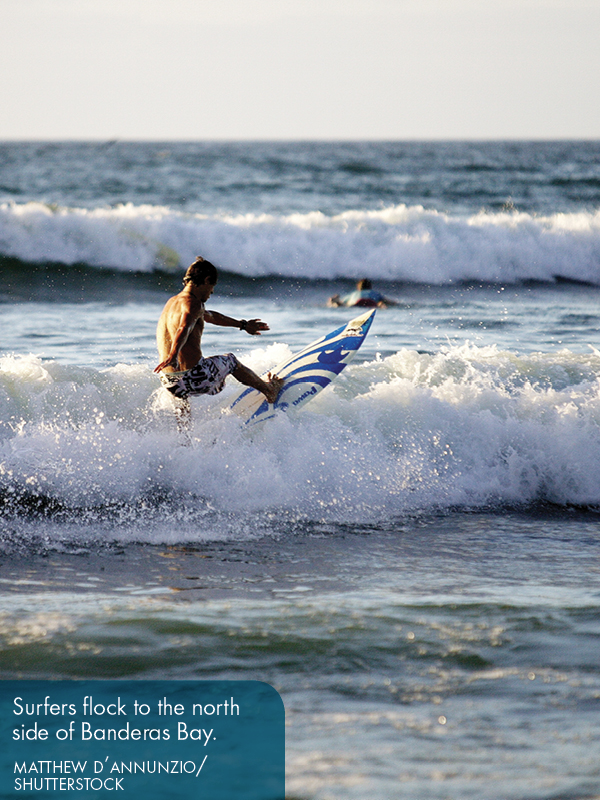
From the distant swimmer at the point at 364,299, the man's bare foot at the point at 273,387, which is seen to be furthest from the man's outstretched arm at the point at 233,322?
the distant swimmer at the point at 364,299

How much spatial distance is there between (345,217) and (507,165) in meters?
29.0

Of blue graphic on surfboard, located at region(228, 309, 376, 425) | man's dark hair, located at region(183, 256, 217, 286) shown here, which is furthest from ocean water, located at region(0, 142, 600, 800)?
man's dark hair, located at region(183, 256, 217, 286)

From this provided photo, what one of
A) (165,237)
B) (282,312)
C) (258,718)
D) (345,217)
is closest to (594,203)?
(345,217)

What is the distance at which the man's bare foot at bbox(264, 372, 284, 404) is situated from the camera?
7070mm

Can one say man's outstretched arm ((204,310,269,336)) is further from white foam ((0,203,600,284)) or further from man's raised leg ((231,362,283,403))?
white foam ((0,203,600,284))

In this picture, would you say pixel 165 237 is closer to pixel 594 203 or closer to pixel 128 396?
pixel 128 396

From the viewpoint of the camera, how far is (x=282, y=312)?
13.8 meters

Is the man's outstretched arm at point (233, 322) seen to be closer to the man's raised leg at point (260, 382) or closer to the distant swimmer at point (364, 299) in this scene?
the man's raised leg at point (260, 382)

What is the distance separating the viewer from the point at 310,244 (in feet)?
60.2

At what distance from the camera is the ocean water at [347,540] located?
11.8ft
